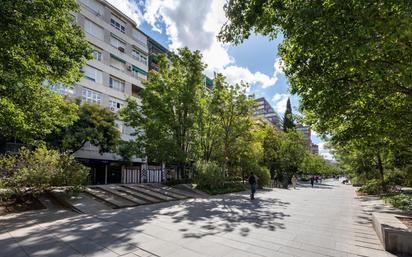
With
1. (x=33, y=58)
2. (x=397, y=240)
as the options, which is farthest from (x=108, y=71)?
(x=397, y=240)

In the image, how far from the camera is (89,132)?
20438 mm

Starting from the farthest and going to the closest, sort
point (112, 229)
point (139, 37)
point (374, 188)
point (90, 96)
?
point (139, 37) → point (90, 96) → point (374, 188) → point (112, 229)

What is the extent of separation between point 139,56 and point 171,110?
1670cm

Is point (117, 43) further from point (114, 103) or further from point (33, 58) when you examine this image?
point (33, 58)

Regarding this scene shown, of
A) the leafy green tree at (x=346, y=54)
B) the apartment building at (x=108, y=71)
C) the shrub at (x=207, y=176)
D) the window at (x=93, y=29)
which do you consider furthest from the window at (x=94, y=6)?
the leafy green tree at (x=346, y=54)

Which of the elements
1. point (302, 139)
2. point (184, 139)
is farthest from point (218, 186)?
point (302, 139)

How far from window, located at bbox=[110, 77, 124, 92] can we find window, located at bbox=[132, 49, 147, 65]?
4701 millimetres

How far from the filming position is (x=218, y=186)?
2091cm

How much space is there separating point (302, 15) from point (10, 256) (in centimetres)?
799

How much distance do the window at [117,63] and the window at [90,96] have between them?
4.53 meters

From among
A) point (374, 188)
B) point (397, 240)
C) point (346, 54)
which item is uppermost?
point (346, 54)

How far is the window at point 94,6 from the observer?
2732 centimetres

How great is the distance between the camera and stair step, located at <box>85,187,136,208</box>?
11.8 m

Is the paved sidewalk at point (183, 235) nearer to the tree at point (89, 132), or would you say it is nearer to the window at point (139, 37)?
the tree at point (89, 132)
